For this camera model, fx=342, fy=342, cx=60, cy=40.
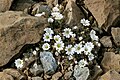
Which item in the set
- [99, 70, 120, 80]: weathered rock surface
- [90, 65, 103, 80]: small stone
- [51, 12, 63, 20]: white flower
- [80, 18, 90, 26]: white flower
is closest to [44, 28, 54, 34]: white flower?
[51, 12, 63, 20]: white flower

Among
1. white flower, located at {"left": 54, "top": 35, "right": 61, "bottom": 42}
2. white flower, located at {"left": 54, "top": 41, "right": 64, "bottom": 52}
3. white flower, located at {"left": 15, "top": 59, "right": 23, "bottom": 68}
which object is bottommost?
white flower, located at {"left": 15, "top": 59, "right": 23, "bottom": 68}

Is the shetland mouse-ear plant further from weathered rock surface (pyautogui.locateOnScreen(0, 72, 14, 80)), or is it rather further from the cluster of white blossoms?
weathered rock surface (pyautogui.locateOnScreen(0, 72, 14, 80))

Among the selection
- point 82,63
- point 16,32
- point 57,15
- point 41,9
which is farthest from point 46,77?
point 41,9

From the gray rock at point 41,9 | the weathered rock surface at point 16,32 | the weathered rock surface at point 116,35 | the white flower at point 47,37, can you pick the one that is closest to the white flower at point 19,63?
the weathered rock surface at point 16,32

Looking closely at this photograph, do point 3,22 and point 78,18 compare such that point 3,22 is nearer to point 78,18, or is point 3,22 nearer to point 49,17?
point 49,17

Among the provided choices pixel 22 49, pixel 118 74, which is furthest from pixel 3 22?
pixel 118 74

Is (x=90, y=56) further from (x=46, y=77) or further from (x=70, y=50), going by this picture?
(x=46, y=77)
